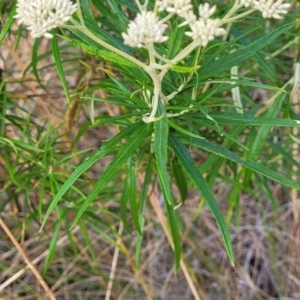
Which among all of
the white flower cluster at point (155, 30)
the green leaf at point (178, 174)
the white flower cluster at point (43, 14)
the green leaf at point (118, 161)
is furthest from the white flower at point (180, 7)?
the green leaf at point (178, 174)

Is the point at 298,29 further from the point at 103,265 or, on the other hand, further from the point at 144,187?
the point at 103,265

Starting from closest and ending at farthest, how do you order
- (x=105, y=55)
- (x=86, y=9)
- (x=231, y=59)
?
(x=105, y=55), (x=231, y=59), (x=86, y=9)

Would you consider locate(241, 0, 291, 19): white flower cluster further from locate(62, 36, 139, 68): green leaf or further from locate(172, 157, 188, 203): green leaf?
locate(172, 157, 188, 203): green leaf

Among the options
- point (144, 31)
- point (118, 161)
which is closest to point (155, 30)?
point (144, 31)

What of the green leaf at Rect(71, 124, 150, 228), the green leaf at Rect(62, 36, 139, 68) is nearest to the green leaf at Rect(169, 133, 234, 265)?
the green leaf at Rect(71, 124, 150, 228)

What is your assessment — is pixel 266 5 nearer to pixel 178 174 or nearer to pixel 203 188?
pixel 203 188

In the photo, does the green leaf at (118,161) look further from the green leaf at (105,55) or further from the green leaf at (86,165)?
the green leaf at (105,55)
